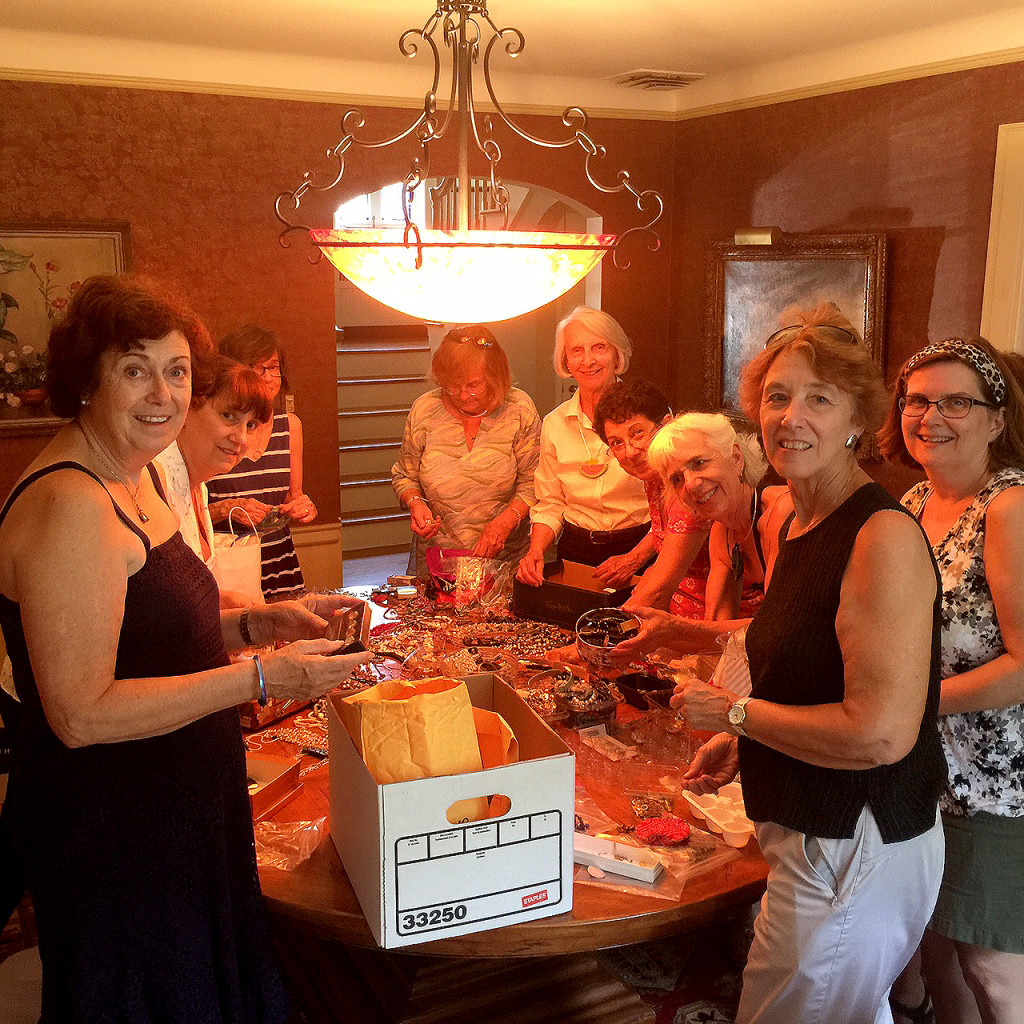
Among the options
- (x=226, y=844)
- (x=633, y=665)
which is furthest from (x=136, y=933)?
(x=633, y=665)

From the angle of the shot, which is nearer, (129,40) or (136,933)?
(136,933)

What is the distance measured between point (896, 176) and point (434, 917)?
3.86m

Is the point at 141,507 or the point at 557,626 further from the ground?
the point at 141,507

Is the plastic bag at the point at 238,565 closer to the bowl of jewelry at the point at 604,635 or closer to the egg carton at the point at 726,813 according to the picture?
the bowl of jewelry at the point at 604,635

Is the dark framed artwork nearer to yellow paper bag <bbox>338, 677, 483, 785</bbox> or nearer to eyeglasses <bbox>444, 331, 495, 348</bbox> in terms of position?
eyeglasses <bbox>444, 331, 495, 348</bbox>

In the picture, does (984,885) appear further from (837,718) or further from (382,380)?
(382,380)

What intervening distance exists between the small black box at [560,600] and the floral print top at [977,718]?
107cm

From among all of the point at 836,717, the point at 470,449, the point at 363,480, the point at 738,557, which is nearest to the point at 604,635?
the point at 738,557

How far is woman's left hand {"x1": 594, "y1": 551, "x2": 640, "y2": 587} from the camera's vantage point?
129 inches

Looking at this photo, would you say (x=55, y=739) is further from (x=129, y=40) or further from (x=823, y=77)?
(x=823, y=77)

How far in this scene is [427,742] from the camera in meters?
1.53

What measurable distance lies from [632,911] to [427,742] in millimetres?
457

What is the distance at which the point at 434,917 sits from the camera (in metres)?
1.53

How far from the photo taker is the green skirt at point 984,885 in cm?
193
